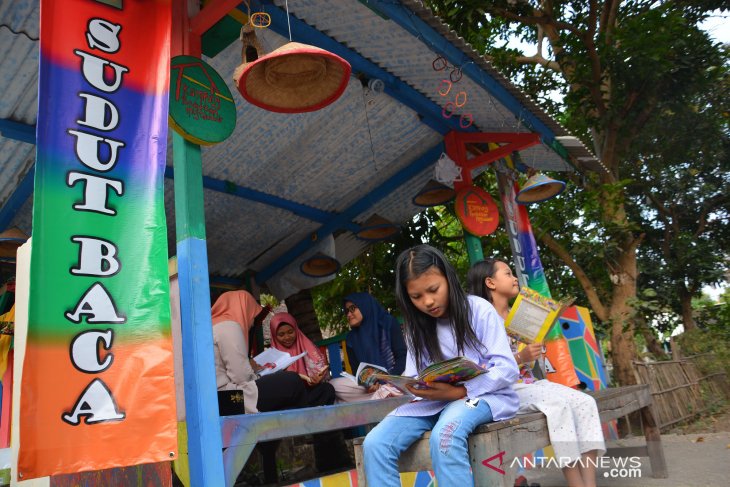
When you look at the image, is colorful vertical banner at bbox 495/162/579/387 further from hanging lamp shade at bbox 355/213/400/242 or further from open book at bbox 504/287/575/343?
open book at bbox 504/287/575/343

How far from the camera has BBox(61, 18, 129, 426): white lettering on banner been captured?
208 cm

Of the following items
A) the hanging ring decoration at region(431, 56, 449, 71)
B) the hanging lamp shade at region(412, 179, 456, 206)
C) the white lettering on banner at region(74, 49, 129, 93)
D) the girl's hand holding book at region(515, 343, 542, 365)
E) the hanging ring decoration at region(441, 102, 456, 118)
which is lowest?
the girl's hand holding book at region(515, 343, 542, 365)

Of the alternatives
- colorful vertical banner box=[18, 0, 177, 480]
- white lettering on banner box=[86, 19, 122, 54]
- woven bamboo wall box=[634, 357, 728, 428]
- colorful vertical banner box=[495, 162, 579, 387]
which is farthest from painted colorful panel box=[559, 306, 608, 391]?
white lettering on banner box=[86, 19, 122, 54]

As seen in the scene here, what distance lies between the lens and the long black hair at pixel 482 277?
3525 millimetres

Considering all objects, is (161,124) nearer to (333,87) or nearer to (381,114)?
(333,87)

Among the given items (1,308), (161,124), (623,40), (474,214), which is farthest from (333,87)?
(623,40)

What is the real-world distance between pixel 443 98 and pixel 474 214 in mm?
1362

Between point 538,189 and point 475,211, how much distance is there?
35.7 inches

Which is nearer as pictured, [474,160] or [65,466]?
[65,466]

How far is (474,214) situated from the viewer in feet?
19.6

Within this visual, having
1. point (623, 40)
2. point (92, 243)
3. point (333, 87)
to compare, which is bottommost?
point (92, 243)

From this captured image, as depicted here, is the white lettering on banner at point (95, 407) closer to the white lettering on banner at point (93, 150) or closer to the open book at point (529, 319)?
the white lettering on banner at point (93, 150)

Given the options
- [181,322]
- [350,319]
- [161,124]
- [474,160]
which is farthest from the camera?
[474,160]

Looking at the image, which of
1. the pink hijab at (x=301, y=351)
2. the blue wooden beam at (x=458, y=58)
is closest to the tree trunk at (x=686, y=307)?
the blue wooden beam at (x=458, y=58)
